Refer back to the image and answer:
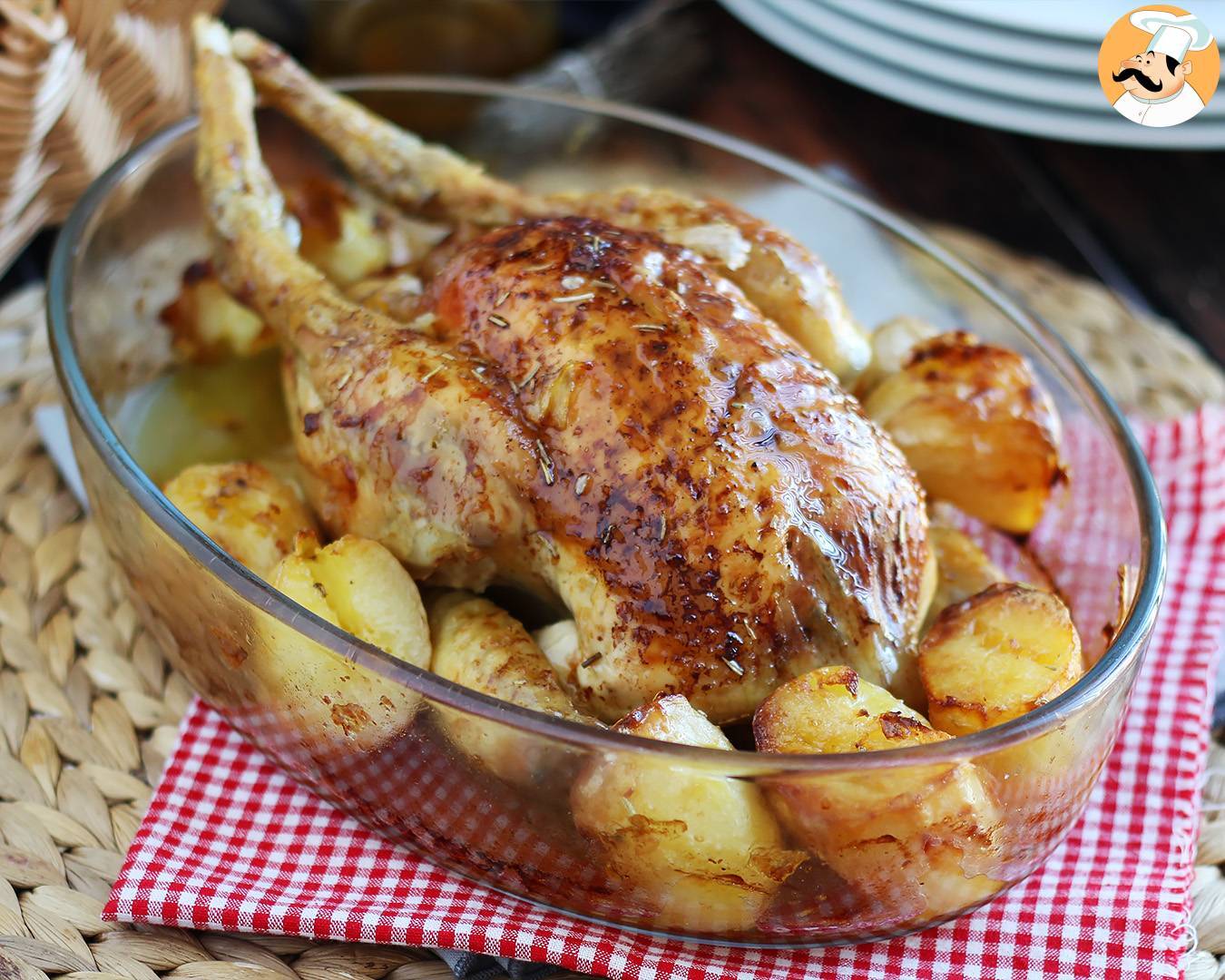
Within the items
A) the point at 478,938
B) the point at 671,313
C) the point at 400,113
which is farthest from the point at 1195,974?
the point at 400,113

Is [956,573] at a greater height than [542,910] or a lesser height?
greater

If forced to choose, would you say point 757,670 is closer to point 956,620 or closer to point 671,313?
point 956,620

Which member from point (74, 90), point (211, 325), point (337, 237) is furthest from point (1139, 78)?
point (74, 90)

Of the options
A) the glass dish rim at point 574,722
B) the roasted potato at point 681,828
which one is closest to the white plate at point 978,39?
the glass dish rim at point 574,722

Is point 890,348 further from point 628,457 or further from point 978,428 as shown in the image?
point 628,457

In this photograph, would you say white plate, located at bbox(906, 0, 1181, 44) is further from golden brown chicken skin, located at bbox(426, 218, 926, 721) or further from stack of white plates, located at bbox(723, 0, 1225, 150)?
golden brown chicken skin, located at bbox(426, 218, 926, 721)

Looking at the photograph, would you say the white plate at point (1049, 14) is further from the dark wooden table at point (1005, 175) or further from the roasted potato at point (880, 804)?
the roasted potato at point (880, 804)
